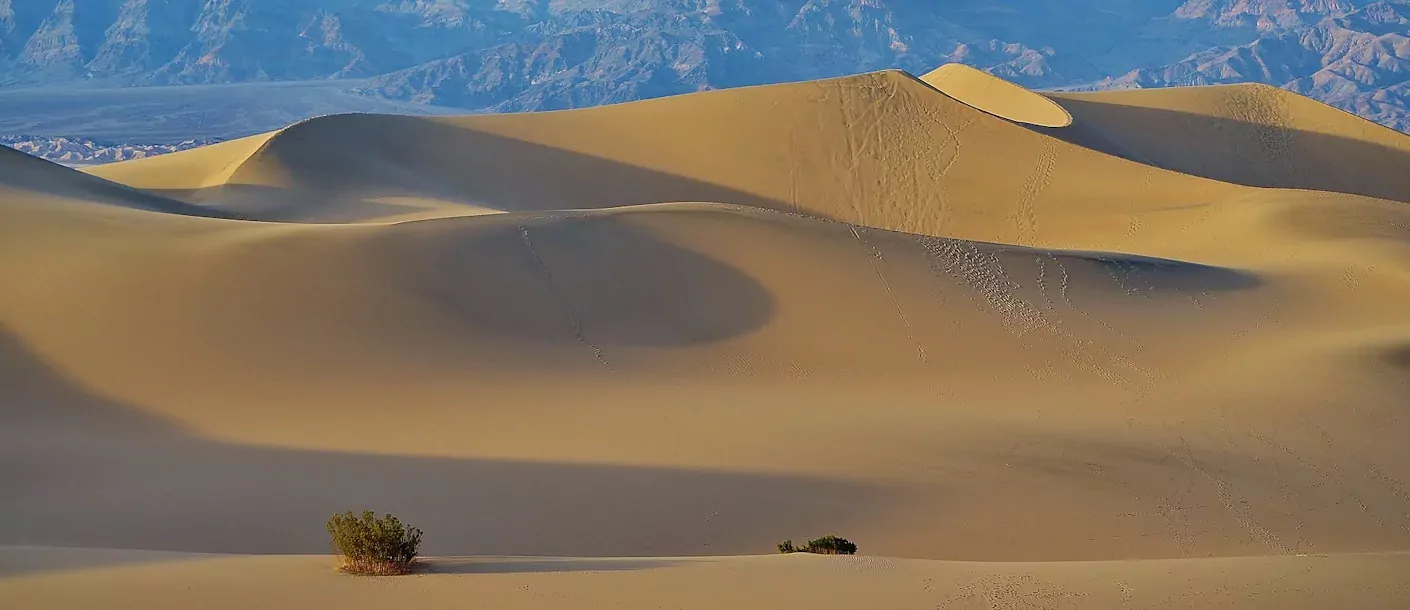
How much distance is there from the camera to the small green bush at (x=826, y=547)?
8930 millimetres

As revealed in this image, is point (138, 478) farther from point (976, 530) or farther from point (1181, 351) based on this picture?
point (1181, 351)

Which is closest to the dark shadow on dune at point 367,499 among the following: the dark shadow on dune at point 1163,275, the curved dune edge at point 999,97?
the dark shadow on dune at point 1163,275

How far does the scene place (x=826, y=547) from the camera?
8969mm

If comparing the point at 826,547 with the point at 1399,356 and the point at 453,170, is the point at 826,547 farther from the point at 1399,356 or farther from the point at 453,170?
the point at 453,170

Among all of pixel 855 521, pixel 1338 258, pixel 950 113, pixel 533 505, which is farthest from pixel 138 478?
pixel 950 113

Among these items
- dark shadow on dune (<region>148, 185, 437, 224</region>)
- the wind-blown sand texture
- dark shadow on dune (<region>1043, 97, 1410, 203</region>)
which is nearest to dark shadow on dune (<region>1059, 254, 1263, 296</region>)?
the wind-blown sand texture

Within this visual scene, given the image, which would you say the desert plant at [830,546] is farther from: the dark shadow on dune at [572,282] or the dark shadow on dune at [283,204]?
the dark shadow on dune at [283,204]

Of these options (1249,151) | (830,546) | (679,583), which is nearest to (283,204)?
(830,546)

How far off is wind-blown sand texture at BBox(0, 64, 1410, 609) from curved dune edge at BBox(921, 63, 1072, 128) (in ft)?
59.0

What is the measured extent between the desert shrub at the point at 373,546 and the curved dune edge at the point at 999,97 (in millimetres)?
35032

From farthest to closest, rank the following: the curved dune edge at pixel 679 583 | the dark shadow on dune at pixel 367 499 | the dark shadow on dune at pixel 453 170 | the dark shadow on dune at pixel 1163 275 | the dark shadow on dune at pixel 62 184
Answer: the dark shadow on dune at pixel 453 170 < the dark shadow on dune at pixel 62 184 < the dark shadow on dune at pixel 1163 275 < the dark shadow on dune at pixel 367 499 < the curved dune edge at pixel 679 583

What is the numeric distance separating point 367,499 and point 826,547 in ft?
11.1

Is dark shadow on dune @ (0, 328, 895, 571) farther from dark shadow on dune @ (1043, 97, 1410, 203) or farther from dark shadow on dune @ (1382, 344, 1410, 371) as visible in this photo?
dark shadow on dune @ (1043, 97, 1410, 203)

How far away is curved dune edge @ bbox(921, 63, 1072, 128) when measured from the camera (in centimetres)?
4337
